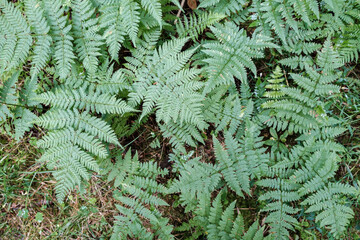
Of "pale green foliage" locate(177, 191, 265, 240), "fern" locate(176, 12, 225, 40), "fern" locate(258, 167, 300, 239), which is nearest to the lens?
"pale green foliage" locate(177, 191, 265, 240)

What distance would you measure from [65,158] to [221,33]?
2.60m

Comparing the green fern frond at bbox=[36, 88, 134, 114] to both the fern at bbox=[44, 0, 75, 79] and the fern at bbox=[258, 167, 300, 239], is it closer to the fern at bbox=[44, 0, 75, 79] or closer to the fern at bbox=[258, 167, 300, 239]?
the fern at bbox=[44, 0, 75, 79]

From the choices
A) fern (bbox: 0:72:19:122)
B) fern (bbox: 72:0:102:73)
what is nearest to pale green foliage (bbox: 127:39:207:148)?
fern (bbox: 72:0:102:73)

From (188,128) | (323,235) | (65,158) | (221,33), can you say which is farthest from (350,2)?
(65,158)

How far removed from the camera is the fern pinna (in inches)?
131

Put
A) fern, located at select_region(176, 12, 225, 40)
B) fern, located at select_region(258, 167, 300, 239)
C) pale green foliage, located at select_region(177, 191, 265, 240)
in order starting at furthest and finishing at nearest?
1. fern, located at select_region(176, 12, 225, 40)
2. fern, located at select_region(258, 167, 300, 239)
3. pale green foliage, located at select_region(177, 191, 265, 240)

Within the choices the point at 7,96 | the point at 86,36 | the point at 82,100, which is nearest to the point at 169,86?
the point at 82,100

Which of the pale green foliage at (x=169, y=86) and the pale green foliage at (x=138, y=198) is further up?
the pale green foliage at (x=169, y=86)

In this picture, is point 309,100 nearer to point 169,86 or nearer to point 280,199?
point 280,199

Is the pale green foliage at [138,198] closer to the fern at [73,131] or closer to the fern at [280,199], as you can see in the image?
the fern at [73,131]

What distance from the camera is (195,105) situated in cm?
332

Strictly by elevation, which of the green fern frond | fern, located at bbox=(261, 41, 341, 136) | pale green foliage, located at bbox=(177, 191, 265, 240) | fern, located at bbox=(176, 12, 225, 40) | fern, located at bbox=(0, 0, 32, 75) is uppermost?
fern, located at bbox=(0, 0, 32, 75)

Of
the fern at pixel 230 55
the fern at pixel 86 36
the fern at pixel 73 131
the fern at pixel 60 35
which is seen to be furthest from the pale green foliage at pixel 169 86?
the fern at pixel 60 35

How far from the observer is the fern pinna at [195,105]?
3.33 metres
